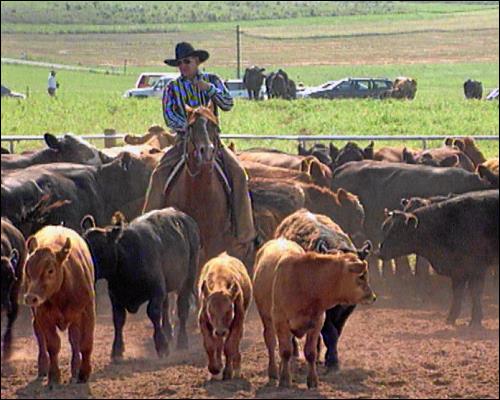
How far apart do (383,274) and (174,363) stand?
458 centimetres

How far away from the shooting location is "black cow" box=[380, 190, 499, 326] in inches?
384

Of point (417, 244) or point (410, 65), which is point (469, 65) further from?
point (417, 244)

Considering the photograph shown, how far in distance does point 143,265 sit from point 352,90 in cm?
2806

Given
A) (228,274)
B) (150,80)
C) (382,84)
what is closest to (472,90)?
(382,84)

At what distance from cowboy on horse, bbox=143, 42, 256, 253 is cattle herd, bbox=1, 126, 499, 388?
16.9 inches

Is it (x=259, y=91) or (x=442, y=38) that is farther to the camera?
(x=259, y=91)

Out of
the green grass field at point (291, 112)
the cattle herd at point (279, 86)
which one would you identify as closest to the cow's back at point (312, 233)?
the green grass field at point (291, 112)

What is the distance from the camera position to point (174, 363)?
9617 mm

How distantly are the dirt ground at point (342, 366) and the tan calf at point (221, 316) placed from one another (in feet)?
0.47

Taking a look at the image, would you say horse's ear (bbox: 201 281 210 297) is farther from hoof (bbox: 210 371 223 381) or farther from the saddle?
the saddle

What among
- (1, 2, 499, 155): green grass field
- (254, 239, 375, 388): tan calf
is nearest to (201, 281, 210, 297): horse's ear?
(254, 239, 375, 388): tan calf

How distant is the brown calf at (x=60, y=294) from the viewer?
8258mm

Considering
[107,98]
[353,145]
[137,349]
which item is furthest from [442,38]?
[137,349]

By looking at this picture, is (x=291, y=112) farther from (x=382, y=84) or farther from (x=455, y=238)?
(x=455, y=238)
